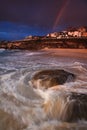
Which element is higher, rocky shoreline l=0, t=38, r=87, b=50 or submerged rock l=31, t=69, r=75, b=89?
submerged rock l=31, t=69, r=75, b=89

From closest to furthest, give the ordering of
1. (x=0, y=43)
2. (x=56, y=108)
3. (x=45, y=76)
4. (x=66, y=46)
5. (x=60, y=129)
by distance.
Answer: (x=60, y=129)
(x=56, y=108)
(x=45, y=76)
(x=66, y=46)
(x=0, y=43)

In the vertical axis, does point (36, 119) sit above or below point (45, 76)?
below

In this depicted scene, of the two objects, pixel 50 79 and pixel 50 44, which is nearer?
pixel 50 79

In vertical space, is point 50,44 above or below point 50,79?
below

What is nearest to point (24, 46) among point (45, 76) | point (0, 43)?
point (0, 43)

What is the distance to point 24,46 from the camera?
227ft

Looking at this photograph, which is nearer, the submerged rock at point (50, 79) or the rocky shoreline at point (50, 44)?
the submerged rock at point (50, 79)

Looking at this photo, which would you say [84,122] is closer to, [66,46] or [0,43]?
[66,46]

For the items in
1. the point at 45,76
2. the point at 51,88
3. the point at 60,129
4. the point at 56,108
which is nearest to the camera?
the point at 60,129

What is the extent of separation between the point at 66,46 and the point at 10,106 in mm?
57895

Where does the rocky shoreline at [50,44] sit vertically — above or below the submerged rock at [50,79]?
below

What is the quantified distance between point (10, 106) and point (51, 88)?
102 inches

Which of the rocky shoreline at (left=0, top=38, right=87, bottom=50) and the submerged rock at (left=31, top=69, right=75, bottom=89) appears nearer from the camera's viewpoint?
the submerged rock at (left=31, top=69, right=75, bottom=89)

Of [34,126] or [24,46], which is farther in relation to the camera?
[24,46]
